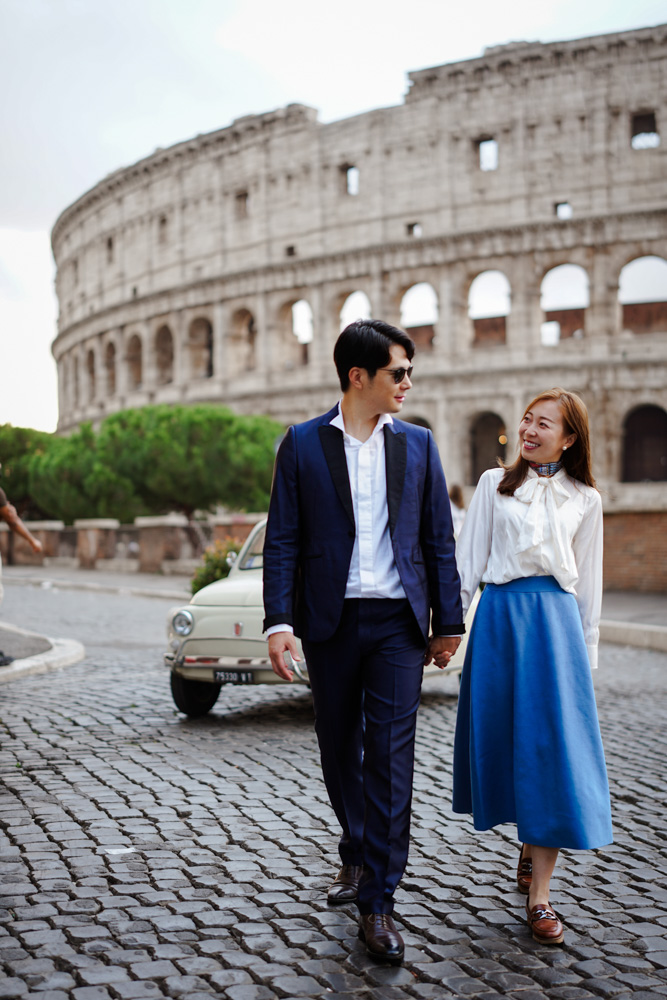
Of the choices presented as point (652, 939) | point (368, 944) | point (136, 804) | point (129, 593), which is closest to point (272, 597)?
point (368, 944)

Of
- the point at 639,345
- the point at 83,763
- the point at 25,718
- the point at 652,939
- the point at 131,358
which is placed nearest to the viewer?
the point at 652,939

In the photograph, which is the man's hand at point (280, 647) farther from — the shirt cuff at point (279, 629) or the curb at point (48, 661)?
the curb at point (48, 661)

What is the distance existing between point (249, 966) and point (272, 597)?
1104 mm

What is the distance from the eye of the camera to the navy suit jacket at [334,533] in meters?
3.43

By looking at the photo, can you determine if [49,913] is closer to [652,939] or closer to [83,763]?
[652,939]

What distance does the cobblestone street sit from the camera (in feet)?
10.0

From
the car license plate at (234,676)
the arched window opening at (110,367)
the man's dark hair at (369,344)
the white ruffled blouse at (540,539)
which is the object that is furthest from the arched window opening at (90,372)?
the man's dark hair at (369,344)

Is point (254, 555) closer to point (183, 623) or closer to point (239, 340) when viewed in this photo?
point (183, 623)

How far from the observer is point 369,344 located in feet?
11.4

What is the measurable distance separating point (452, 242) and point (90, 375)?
77.8 feet

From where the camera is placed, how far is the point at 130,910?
3547mm

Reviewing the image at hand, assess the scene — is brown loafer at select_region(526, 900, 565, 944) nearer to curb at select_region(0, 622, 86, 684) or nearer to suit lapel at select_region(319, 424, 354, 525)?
suit lapel at select_region(319, 424, 354, 525)

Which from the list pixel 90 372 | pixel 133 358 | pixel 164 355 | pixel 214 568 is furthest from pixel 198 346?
pixel 214 568

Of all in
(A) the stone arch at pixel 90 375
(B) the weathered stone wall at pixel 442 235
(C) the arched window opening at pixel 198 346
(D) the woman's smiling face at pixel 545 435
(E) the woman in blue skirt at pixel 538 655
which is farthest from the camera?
(A) the stone arch at pixel 90 375
